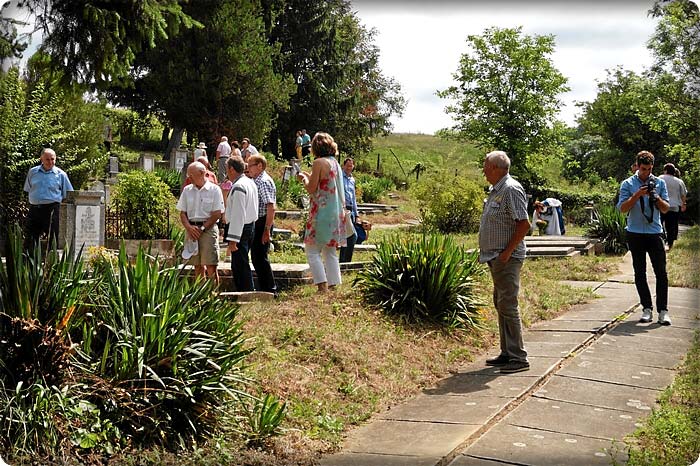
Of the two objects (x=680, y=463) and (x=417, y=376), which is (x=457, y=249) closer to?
(x=417, y=376)

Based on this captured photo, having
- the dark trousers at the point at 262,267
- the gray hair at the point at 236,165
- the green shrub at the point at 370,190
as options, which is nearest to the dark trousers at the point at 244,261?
the dark trousers at the point at 262,267

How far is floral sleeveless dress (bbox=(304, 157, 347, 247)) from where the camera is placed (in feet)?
27.1

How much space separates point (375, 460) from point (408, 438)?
0.48 meters

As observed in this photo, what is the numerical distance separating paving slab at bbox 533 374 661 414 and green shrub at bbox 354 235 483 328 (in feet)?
5.84

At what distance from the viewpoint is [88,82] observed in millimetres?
8328

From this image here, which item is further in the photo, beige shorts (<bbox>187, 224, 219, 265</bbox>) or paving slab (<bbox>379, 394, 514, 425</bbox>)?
beige shorts (<bbox>187, 224, 219, 265</bbox>)

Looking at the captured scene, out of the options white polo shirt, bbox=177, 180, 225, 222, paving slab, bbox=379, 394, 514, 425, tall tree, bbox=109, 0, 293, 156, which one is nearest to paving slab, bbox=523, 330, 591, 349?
paving slab, bbox=379, 394, 514, 425

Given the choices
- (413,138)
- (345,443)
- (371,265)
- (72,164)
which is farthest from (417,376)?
(413,138)

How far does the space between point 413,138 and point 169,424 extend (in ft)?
160

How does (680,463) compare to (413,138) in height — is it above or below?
below

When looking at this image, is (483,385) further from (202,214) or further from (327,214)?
(202,214)

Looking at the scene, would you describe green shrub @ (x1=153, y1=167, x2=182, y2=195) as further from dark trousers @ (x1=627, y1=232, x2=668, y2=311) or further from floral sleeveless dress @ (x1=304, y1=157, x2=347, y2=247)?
dark trousers @ (x1=627, y1=232, x2=668, y2=311)

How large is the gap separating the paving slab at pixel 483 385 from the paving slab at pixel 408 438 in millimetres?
834

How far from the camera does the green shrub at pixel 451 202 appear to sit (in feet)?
64.8
